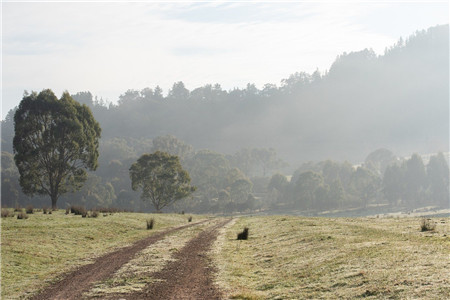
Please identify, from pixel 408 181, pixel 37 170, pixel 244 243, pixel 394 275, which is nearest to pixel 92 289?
pixel 394 275

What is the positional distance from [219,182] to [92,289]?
171 m

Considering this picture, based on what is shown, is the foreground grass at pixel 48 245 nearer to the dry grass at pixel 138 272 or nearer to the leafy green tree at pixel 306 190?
the dry grass at pixel 138 272

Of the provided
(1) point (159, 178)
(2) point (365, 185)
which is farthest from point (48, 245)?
(2) point (365, 185)

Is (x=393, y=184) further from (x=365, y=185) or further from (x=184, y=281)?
(x=184, y=281)

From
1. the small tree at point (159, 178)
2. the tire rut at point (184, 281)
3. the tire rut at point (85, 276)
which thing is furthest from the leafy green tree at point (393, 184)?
the tire rut at point (85, 276)

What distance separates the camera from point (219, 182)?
611ft

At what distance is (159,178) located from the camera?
88125 mm

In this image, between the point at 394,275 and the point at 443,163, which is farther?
the point at 443,163

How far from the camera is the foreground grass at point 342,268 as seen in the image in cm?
1214

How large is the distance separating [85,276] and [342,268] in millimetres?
10674

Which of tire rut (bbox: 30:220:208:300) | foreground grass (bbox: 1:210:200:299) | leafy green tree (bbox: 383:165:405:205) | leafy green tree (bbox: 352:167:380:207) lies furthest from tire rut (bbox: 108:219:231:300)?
leafy green tree (bbox: 383:165:405:205)

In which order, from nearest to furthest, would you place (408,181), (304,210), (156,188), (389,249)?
(389,249)
(156,188)
(304,210)
(408,181)

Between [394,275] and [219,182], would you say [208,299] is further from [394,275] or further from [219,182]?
[219,182]

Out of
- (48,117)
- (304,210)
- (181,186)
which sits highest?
(48,117)
